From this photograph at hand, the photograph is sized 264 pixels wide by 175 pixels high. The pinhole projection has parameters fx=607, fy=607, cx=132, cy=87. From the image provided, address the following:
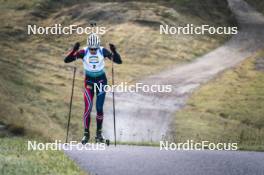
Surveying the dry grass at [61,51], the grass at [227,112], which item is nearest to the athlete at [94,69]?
the dry grass at [61,51]

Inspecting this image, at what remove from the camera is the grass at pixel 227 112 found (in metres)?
33.6

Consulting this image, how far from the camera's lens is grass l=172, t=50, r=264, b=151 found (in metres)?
33.6

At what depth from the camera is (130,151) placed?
61.2 feet

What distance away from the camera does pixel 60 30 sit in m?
46.6

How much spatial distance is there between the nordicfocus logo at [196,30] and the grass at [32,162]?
33.1m

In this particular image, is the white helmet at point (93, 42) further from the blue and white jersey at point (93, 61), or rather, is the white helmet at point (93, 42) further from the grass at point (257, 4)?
the grass at point (257, 4)

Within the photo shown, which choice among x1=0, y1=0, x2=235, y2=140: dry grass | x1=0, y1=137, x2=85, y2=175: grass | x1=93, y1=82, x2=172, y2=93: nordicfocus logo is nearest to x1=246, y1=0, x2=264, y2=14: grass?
x1=0, y1=0, x2=235, y2=140: dry grass

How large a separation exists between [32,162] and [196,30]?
42.3 meters

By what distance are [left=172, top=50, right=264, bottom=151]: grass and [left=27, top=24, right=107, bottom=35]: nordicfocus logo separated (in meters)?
9.45

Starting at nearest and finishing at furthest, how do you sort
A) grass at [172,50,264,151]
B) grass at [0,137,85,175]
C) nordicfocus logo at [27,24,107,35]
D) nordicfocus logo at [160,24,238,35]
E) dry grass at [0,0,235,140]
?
grass at [0,137,85,175] < dry grass at [0,0,235,140] < grass at [172,50,264,151] < nordicfocus logo at [27,24,107,35] < nordicfocus logo at [160,24,238,35]

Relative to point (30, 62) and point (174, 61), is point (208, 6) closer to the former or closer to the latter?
point (174, 61)

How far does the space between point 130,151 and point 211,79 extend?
26.7m

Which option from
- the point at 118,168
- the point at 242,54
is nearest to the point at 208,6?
the point at 242,54

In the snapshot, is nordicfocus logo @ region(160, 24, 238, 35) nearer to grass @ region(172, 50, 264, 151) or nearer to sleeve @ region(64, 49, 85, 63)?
grass @ region(172, 50, 264, 151)
